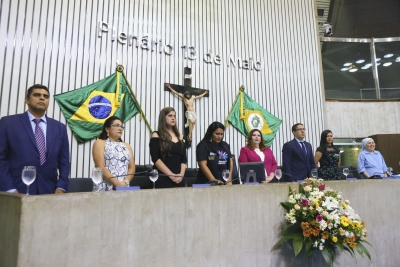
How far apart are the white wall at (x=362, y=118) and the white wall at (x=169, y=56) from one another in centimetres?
47

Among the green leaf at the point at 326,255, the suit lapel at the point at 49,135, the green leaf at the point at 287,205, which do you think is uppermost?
the suit lapel at the point at 49,135

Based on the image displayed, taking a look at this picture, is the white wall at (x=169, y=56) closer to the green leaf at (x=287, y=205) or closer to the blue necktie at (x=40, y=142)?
the blue necktie at (x=40, y=142)

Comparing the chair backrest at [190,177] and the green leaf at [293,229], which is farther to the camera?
the chair backrest at [190,177]

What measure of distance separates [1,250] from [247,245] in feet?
3.74

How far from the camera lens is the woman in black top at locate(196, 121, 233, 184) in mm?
2510

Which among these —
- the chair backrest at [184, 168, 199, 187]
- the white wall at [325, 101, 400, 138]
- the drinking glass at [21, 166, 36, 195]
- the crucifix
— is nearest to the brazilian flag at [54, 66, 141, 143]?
the crucifix

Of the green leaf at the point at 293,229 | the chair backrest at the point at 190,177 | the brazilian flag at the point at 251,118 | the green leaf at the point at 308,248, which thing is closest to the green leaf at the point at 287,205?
the green leaf at the point at 293,229

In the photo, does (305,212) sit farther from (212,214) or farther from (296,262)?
(212,214)

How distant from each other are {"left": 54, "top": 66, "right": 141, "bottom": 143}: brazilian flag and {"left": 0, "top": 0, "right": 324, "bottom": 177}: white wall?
0.11 m

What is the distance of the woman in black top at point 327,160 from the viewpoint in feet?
9.55

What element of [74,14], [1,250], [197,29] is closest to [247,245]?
[1,250]

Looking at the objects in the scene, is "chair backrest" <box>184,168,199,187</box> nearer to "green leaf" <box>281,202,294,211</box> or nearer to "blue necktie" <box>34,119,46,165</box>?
"green leaf" <box>281,202,294,211</box>

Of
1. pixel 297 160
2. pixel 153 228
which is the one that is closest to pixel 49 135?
pixel 153 228

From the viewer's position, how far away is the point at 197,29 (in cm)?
527
